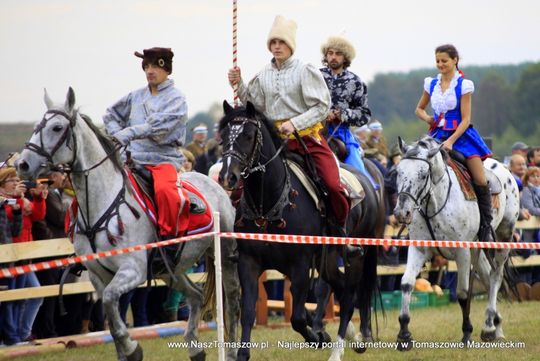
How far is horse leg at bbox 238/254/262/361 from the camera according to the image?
9.82 metres

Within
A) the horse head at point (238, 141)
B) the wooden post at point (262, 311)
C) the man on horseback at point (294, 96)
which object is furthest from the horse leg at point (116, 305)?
the wooden post at point (262, 311)

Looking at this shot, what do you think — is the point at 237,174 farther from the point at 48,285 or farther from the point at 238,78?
the point at 48,285

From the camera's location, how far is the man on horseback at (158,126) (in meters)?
10.4

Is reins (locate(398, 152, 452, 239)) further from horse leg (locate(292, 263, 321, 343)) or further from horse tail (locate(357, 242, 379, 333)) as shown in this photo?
horse leg (locate(292, 263, 321, 343))

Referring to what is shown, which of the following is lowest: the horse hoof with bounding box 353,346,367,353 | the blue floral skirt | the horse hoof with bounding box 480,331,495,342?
the horse hoof with bounding box 480,331,495,342

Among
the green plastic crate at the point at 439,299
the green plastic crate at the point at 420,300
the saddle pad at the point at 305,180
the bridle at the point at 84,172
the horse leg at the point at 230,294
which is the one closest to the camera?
the bridle at the point at 84,172

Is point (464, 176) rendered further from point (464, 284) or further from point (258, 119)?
point (258, 119)

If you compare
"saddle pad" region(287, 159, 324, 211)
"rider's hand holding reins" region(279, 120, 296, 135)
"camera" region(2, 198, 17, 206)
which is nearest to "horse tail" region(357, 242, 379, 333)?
"saddle pad" region(287, 159, 324, 211)

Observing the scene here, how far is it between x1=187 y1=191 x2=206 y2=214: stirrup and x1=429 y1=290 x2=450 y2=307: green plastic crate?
7.84 metres

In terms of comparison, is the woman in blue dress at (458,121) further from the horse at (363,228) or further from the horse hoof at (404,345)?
the horse hoof at (404,345)

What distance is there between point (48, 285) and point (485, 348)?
498cm

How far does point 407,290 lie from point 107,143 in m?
3.77

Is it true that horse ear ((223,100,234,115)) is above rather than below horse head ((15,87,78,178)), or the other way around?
above

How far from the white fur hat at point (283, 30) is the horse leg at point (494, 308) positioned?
4.25 m
